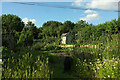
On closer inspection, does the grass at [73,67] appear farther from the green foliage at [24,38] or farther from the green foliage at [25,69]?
the green foliage at [24,38]

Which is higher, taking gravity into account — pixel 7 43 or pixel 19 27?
pixel 19 27

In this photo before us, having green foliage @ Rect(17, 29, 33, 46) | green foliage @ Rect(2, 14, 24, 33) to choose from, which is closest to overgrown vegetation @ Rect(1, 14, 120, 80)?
green foliage @ Rect(17, 29, 33, 46)

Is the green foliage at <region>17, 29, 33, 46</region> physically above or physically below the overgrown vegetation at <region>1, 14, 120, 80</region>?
above

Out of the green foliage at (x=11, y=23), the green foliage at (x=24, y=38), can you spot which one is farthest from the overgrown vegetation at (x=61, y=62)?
the green foliage at (x=11, y=23)

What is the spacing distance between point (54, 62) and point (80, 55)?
129 centimetres

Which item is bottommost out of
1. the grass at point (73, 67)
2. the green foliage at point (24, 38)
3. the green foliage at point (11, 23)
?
the grass at point (73, 67)

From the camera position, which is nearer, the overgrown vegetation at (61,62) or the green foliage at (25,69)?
the green foliage at (25,69)

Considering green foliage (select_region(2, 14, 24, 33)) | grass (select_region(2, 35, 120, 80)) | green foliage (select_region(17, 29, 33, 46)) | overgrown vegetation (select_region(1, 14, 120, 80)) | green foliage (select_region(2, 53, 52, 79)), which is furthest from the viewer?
green foliage (select_region(2, 14, 24, 33))

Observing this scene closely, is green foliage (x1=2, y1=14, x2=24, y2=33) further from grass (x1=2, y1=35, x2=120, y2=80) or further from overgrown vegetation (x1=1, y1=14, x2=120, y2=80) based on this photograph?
grass (x1=2, y1=35, x2=120, y2=80)

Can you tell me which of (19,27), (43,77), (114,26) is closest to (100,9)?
(114,26)

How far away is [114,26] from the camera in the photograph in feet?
42.2

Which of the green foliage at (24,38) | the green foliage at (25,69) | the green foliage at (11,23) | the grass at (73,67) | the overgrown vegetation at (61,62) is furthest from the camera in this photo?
the green foliage at (11,23)

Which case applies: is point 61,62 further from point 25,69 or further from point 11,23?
point 11,23

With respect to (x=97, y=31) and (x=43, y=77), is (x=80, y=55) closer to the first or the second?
(x=43, y=77)
